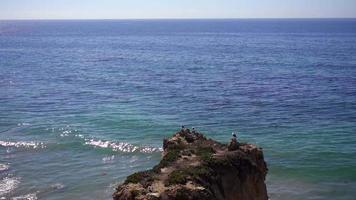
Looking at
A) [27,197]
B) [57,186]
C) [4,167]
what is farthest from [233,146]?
[4,167]

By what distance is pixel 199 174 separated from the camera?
942 inches

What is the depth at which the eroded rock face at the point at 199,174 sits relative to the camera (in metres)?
21.9

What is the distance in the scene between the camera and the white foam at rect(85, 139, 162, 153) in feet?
172

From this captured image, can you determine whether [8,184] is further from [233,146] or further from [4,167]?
[233,146]

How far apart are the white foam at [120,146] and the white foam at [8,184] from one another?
12.2 m

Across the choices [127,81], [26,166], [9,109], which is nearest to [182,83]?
[127,81]

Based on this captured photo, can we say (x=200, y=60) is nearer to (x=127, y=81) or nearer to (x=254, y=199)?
(x=127, y=81)

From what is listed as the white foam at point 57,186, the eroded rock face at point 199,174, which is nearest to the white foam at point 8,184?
the white foam at point 57,186

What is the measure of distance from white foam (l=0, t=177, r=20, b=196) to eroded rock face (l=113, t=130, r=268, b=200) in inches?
717

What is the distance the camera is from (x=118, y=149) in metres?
53.3

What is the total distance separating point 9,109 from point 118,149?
1030 inches

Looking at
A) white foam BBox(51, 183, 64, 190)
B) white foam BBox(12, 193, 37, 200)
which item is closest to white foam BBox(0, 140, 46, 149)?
white foam BBox(51, 183, 64, 190)

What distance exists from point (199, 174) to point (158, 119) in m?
40.3

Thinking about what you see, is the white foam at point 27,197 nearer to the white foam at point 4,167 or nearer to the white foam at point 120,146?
the white foam at point 4,167
